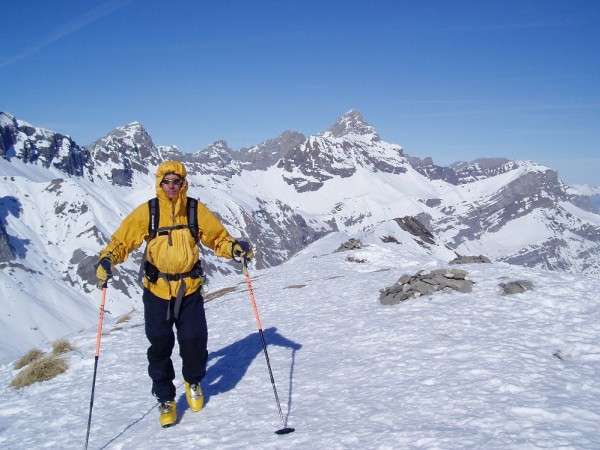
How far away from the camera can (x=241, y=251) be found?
357 inches

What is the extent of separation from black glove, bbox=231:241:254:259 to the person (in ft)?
2.28

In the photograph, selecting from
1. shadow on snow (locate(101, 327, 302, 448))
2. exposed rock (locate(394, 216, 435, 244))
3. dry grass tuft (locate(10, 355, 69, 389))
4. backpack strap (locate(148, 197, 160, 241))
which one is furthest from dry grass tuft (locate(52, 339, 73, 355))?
exposed rock (locate(394, 216, 435, 244))

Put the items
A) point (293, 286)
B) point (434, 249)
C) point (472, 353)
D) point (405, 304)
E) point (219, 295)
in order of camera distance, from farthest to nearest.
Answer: point (434, 249), point (219, 295), point (293, 286), point (405, 304), point (472, 353)

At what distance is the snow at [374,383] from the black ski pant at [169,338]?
73 centimetres

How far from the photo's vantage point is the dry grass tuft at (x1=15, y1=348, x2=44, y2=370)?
14359 mm

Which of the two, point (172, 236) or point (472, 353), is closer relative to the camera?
point (172, 236)

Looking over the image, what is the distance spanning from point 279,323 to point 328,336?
9.64ft

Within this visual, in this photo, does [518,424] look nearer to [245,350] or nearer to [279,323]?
[245,350]

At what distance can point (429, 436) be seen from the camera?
6.66m

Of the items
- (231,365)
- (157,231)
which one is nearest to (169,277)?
(157,231)

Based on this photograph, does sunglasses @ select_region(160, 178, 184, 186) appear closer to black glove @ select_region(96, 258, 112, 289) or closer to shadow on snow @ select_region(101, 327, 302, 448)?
black glove @ select_region(96, 258, 112, 289)

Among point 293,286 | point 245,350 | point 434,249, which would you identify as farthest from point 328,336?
point 434,249

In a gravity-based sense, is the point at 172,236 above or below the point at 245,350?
above

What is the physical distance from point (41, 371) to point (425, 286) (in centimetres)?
1180
